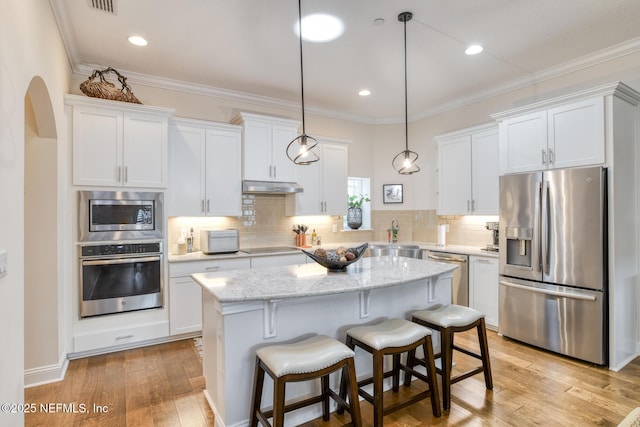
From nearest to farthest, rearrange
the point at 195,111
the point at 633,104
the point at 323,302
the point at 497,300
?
the point at 323,302, the point at 633,104, the point at 497,300, the point at 195,111

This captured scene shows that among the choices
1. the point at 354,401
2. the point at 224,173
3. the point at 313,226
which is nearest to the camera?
the point at 354,401

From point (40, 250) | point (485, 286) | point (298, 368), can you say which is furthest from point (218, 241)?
point (485, 286)

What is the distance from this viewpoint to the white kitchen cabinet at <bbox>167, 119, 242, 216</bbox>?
3953 millimetres

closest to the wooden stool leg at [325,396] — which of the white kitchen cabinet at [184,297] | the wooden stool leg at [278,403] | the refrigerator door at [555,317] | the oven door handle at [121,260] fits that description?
the wooden stool leg at [278,403]

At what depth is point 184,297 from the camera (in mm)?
3750

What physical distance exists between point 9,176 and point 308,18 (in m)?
2.37

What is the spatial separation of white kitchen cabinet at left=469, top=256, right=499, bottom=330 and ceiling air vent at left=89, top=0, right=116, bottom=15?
14.5ft

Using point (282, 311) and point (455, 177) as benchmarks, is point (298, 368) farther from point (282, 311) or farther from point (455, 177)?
point (455, 177)

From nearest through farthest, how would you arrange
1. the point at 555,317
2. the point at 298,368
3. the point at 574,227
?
the point at 298,368, the point at 574,227, the point at 555,317

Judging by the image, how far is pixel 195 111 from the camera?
4.35 m

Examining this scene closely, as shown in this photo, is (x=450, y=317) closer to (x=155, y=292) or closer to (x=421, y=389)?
(x=421, y=389)

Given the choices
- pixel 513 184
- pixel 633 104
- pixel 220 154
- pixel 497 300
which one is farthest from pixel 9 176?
pixel 633 104

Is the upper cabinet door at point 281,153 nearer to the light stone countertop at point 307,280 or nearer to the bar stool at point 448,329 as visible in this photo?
the light stone countertop at point 307,280

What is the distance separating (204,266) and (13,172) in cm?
232
